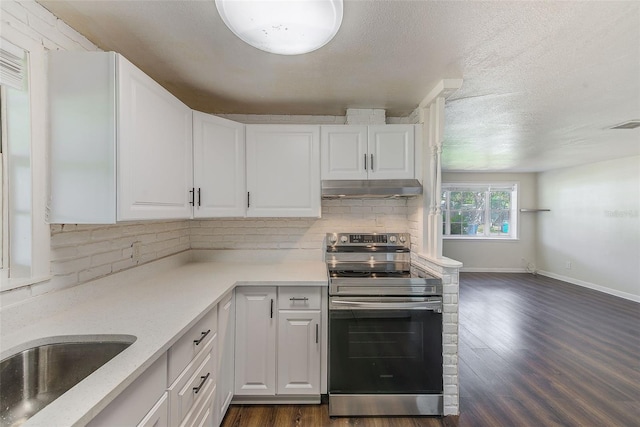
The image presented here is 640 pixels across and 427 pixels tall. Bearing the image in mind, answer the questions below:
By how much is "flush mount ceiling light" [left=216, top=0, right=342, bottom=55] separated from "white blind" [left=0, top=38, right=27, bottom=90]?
2.96ft

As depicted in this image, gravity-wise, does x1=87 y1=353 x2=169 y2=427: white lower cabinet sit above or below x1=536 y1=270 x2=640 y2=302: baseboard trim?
above

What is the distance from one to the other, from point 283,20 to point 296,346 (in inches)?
74.7

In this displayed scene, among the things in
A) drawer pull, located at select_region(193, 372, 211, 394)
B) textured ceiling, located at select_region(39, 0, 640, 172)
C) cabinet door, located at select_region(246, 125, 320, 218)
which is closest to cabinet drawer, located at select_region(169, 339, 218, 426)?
drawer pull, located at select_region(193, 372, 211, 394)

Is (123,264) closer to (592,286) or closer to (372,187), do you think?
(372,187)

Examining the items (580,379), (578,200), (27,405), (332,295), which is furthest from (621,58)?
(578,200)

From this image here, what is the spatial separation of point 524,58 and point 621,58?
0.58 m

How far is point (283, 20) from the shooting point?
3.36ft

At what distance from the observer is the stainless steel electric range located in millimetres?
1865

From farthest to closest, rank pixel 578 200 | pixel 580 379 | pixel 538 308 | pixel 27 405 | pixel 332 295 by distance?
pixel 578 200 → pixel 538 308 → pixel 580 379 → pixel 332 295 → pixel 27 405

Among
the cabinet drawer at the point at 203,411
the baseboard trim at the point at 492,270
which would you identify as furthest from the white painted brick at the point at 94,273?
the baseboard trim at the point at 492,270

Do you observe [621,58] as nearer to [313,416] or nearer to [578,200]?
[313,416]

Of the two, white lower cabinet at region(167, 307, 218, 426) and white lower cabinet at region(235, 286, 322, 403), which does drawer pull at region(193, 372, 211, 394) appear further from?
white lower cabinet at region(235, 286, 322, 403)

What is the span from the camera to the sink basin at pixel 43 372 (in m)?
0.95

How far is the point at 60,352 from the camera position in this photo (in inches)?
41.8
